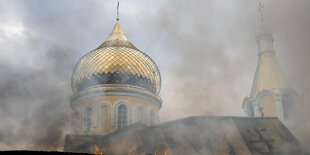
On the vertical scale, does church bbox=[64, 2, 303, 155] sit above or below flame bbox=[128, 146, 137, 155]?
above

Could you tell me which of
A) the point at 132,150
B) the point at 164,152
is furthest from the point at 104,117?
the point at 164,152

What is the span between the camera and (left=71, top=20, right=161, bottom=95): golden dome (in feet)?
97.2

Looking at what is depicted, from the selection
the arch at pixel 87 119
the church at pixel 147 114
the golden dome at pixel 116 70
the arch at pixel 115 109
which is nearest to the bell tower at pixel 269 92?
the church at pixel 147 114

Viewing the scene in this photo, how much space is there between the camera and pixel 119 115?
29156 mm

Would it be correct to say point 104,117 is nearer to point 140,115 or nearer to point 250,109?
point 140,115

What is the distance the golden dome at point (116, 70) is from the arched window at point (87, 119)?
4.44ft

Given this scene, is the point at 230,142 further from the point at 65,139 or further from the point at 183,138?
the point at 65,139

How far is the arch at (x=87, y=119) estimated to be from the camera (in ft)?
95.0

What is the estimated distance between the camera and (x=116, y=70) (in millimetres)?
29719

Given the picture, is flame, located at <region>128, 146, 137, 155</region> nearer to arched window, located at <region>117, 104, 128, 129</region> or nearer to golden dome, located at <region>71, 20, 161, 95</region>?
Result: arched window, located at <region>117, 104, 128, 129</region>

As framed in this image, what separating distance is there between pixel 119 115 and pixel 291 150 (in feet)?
34.7

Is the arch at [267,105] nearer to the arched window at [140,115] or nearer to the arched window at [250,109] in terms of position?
the arched window at [250,109]

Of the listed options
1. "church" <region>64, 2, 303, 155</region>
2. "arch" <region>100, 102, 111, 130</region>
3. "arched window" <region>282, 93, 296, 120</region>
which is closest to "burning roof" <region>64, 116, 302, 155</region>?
"church" <region>64, 2, 303, 155</region>

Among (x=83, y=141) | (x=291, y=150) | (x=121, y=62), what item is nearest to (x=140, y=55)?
(x=121, y=62)
